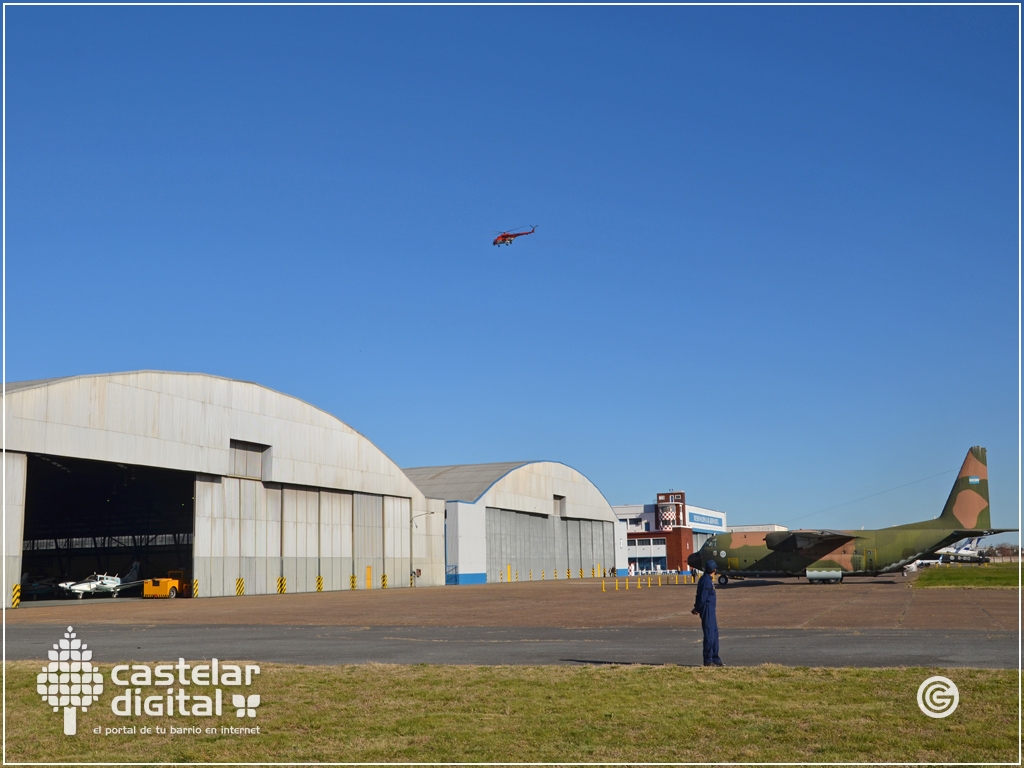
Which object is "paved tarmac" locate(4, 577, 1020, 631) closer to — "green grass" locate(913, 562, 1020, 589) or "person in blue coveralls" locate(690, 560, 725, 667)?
"green grass" locate(913, 562, 1020, 589)

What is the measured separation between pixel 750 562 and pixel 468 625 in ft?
121

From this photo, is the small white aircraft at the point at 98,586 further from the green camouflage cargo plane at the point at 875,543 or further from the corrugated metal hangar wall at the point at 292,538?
the green camouflage cargo plane at the point at 875,543

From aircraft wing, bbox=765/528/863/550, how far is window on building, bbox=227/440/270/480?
33.4 meters

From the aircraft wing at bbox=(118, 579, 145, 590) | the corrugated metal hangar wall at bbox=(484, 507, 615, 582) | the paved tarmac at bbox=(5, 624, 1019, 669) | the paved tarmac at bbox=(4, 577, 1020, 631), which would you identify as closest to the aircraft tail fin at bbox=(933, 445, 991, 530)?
the paved tarmac at bbox=(4, 577, 1020, 631)

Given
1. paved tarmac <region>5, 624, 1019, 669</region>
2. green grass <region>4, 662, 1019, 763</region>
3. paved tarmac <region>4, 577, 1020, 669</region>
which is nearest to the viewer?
green grass <region>4, 662, 1019, 763</region>

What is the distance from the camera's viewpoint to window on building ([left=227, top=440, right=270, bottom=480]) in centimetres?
5747

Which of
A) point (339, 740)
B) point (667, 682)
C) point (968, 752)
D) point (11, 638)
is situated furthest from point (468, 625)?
point (968, 752)

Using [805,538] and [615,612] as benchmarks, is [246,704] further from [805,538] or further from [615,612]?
[805,538]

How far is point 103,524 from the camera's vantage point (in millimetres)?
78438

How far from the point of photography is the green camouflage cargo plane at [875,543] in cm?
5709

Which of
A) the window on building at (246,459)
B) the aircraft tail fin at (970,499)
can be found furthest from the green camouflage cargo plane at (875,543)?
the window on building at (246,459)

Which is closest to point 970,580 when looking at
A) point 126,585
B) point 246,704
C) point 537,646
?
point 537,646

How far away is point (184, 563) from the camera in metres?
74.4

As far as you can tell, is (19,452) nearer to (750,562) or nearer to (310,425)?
(310,425)
